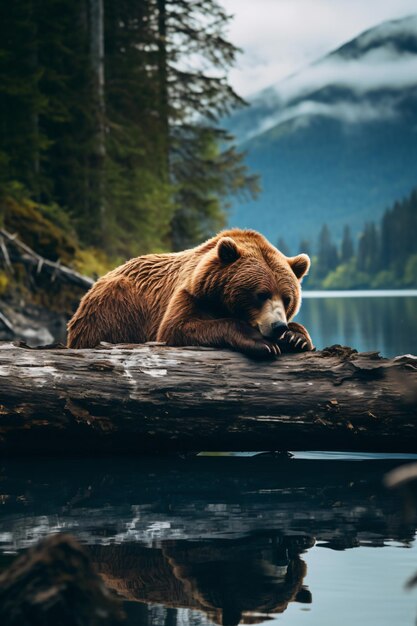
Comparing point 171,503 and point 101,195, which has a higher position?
point 101,195

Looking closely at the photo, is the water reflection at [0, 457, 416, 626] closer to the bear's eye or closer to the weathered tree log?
the weathered tree log

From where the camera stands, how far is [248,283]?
699 cm

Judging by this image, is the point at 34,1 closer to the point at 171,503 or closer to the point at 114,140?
the point at 114,140

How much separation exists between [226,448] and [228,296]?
136 centimetres

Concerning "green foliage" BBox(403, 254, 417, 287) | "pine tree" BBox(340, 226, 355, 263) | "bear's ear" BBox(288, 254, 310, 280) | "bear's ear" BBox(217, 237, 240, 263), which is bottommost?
"green foliage" BBox(403, 254, 417, 287)

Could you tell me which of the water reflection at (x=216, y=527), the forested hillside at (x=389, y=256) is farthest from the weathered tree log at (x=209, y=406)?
the forested hillside at (x=389, y=256)

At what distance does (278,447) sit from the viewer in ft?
20.6

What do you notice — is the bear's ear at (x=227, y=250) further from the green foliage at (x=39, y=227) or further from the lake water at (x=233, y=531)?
the green foliage at (x=39, y=227)

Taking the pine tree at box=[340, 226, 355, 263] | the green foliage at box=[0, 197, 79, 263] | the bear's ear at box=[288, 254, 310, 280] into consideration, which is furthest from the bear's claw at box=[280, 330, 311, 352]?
the pine tree at box=[340, 226, 355, 263]

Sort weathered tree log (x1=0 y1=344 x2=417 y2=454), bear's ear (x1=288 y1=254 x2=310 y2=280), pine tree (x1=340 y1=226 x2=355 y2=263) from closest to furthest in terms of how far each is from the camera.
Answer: weathered tree log (x1=0 y1=344 x2=417 y2=454) → bear's ear (x1=288 y1=254 x2=310 y2=280) → pine tree (x1=340 y1=226 x2=355 y2=263)

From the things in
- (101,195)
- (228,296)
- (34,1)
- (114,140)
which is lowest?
(228,296)

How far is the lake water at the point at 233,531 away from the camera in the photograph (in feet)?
11.6

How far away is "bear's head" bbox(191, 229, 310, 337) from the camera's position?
695 cm

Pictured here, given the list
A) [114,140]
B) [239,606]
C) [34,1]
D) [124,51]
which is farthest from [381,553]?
[124,51]
